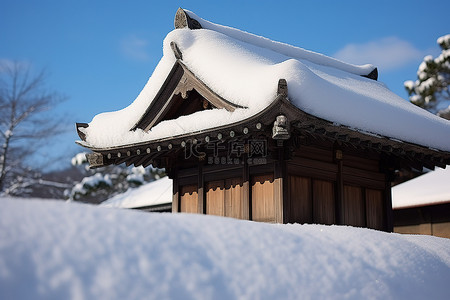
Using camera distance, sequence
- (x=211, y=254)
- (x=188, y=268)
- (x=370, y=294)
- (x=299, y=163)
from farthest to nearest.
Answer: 1. (x=299, y=163)
2. (x=370, y=294)
3. (x=211, y=254)
4. (x=188, y=268)

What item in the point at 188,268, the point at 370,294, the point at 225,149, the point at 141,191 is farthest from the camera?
the point at 141,191

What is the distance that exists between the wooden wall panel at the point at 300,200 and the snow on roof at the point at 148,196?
27.4ft

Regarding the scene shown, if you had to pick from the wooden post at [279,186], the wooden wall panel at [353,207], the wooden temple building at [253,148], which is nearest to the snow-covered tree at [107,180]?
the wooden temple building at [253,148]

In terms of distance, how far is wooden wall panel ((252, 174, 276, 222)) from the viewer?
25.7ft

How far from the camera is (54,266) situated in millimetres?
2016

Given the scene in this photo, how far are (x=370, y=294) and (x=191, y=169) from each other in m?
6.29

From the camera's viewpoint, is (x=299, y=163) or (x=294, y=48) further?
(x=294, y=48)

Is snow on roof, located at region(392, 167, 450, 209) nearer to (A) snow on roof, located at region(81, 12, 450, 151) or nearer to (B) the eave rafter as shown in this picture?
(A) snow on roof, located at region(81, 12, 450, 151)

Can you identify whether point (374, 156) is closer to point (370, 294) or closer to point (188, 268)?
point (370, 294)

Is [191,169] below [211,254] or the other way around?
the other way around

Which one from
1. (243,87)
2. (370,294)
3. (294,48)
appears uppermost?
(294,48)

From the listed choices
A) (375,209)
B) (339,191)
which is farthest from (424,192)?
(339,191)

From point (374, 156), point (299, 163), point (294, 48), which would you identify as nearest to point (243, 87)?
point (299, 163)

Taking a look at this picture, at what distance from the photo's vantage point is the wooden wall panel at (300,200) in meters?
7.82
